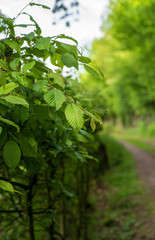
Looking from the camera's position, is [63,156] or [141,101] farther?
[141,101]

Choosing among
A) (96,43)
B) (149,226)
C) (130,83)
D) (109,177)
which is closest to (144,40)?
(130,83)

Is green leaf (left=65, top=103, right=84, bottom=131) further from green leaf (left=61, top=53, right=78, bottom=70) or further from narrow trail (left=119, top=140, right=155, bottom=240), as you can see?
narrow trail (left=119, top=140, right=155, bottom=240)

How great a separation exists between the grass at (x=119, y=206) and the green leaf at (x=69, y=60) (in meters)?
5.43

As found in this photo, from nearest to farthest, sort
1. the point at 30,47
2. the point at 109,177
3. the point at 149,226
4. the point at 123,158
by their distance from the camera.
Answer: the point at 30,47
the point at 149,226
the point at 109,177
the point at 123,158

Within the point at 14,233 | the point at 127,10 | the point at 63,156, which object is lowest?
the point at 14,233

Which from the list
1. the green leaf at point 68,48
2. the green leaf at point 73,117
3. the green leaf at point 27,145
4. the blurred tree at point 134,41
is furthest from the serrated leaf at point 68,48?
the blurred tree at point 134,41

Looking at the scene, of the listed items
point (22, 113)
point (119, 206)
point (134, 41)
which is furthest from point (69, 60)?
point (134, 41)

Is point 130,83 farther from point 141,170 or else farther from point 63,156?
point 63,156

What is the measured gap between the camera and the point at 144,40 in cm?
1483

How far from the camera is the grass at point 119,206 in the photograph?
581 cm

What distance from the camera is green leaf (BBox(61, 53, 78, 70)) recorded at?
3.55 ft

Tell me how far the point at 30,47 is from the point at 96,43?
35.6 metres

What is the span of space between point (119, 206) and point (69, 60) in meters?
7.35

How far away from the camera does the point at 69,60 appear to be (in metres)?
1.09
